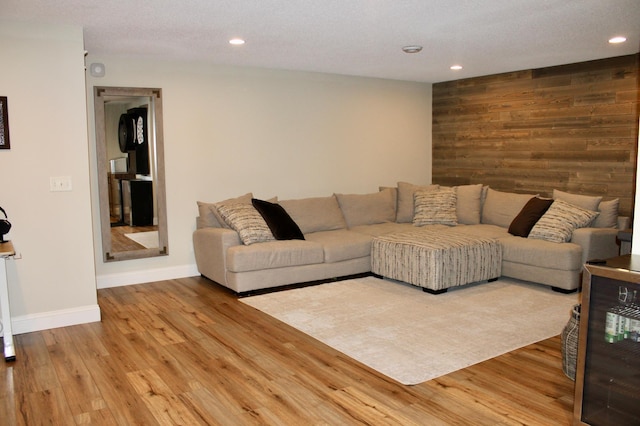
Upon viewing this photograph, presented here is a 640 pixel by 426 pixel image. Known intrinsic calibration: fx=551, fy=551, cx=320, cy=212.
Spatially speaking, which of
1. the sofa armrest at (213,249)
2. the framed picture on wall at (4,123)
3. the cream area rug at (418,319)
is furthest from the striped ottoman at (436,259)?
the framed picture on wall at (4,123)

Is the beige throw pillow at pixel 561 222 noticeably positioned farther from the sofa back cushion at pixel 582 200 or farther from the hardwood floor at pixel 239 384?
the hardwood floor at pixel 239 384

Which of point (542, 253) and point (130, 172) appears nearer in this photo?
point (542, 253)

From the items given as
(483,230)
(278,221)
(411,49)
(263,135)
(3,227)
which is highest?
(411,49)

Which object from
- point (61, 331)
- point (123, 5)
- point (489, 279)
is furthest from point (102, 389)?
point (489, 279)

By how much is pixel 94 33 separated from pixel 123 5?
96 cm

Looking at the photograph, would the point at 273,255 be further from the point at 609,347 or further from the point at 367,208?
the point at 609,347

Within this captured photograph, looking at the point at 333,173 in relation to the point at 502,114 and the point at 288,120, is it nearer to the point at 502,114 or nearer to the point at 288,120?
the point at 288,120

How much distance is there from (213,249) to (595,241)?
145 inches

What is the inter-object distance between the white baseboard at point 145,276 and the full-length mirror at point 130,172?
0.18m

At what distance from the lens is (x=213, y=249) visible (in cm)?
544

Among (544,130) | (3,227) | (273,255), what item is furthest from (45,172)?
(544,130)

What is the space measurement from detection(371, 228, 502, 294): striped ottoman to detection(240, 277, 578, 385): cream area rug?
0.34 feet

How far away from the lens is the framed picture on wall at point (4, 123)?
159 inches

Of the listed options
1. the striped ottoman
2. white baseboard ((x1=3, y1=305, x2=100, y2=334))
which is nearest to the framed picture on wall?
white baseboard ((x1=3, y1=305, x2=100, y2=334))
